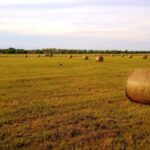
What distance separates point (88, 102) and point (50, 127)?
12.2 ft

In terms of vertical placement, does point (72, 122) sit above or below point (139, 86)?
below

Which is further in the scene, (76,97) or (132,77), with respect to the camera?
(76,97)

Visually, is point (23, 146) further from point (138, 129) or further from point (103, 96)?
point (103, 96)

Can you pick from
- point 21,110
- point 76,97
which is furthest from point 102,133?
point 76,97

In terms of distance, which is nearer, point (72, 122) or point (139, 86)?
point (72, 122)

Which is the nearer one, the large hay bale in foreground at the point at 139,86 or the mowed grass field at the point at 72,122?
the mowed grass field at the point at 72,122

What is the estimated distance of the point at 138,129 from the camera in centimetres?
906

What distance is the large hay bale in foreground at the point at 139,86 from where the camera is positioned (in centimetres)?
1009

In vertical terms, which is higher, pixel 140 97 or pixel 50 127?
pixel 140 97

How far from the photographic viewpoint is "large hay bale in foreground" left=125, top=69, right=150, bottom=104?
10095 millimetres

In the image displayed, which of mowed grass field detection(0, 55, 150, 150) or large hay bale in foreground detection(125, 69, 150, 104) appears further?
large hay bale in foreground detection(125, 69, 150, 104)

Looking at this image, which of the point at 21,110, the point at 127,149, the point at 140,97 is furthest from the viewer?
the point at 21,110

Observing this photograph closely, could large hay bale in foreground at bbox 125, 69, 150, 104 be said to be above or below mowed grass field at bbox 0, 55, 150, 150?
above

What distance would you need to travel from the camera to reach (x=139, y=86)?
33.7 feet
